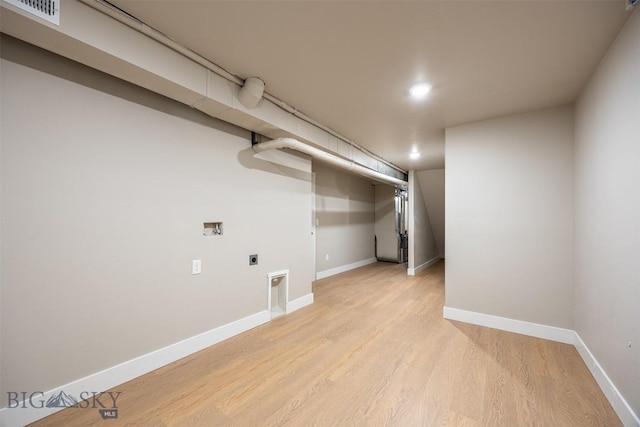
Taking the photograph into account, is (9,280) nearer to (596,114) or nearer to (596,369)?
(596,369)

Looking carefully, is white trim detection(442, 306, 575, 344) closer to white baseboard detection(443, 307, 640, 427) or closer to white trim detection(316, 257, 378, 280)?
white baseboard detection(443, 307, 640, 427)

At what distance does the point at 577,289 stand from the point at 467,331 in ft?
3.40

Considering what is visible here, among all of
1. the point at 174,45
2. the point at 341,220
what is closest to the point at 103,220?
the point at 174,45

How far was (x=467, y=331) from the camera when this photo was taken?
108 inches

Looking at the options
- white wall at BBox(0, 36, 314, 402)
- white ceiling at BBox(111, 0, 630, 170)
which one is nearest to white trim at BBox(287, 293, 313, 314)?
white wall at BBox(0, 36, 314, 402)

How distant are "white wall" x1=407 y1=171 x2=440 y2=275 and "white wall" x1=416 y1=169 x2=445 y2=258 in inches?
4.1

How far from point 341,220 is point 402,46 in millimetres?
4276

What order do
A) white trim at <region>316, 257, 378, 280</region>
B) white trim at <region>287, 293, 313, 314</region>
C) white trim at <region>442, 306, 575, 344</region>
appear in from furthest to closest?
white trim at <region>316, 257, 378, 280</region>
white trim at <region>287, 293, 313, 314</region>
white trim at <region>442, 306, 575, 344</region>

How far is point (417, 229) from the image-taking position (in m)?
5.59

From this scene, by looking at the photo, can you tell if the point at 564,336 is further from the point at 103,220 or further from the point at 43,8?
the point at 43,8

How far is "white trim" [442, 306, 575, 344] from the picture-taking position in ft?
8.14

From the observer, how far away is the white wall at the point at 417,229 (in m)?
5.42

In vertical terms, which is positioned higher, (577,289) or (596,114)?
(596,114)

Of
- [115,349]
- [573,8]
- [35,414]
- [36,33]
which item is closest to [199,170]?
[36,33]
